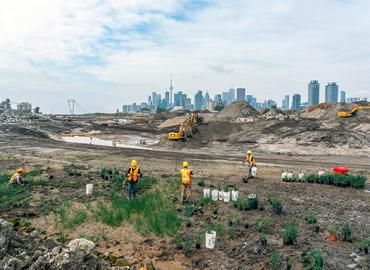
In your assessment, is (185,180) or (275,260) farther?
(185,180)

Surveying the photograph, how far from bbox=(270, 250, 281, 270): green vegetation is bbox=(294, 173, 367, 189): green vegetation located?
9.02m

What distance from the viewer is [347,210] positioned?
12445 millimetres

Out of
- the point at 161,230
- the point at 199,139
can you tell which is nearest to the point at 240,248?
the point at 161,230

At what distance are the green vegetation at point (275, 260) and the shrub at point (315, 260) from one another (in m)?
0.73

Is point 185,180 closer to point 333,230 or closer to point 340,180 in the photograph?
point 333,230

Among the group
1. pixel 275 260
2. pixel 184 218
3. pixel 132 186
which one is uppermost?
pixel 132 186

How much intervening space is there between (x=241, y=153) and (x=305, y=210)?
1769 centimetres

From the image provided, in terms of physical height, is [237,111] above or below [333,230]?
above

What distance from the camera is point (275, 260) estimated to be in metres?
8.07

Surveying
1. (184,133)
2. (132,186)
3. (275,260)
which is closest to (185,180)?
(132,186)

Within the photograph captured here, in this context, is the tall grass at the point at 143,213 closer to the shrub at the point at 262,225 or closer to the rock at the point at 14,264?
the shrub at the point at 262,225

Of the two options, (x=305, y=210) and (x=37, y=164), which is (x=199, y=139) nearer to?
(x=37, y=164)

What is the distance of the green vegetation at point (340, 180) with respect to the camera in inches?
621

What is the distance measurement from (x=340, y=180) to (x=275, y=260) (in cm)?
955
